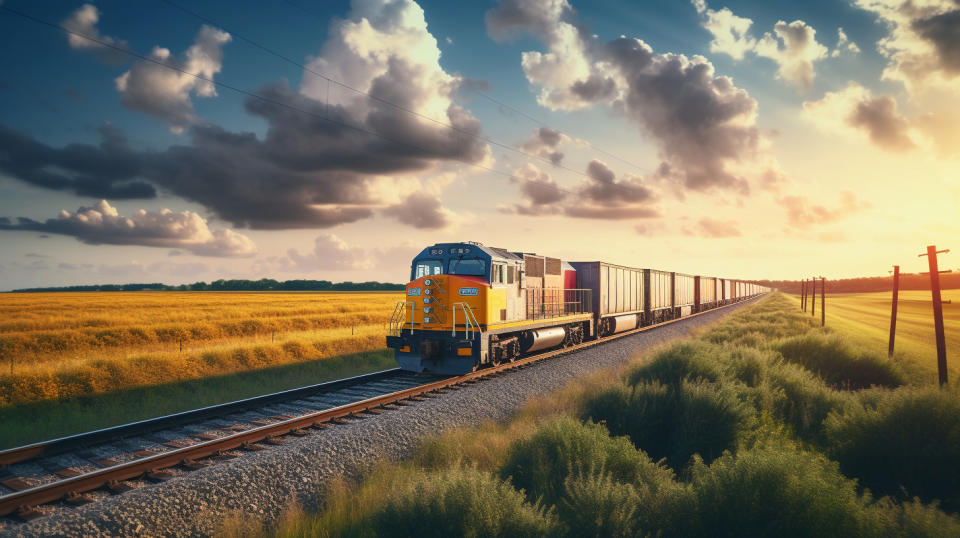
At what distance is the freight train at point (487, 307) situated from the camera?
555 inches

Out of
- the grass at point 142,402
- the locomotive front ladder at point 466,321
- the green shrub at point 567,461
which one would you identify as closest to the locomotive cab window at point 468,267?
the locomotive front ladder at point 466,321

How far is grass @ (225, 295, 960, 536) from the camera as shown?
13.8 feet

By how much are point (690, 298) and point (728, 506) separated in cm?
4416

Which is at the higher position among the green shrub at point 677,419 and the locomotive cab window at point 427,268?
the locomotive cab window at point 427,268

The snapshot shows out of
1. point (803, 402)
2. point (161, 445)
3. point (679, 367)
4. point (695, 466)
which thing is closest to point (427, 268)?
point (679, 367)

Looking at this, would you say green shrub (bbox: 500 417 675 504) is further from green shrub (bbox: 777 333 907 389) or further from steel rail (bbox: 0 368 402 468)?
green shrub (bbox: 777 333 907 389)

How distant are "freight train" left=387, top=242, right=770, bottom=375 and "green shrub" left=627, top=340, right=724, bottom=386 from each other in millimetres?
4650

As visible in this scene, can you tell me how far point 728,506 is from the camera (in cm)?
428

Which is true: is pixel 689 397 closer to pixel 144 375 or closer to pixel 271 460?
pixel 271 460

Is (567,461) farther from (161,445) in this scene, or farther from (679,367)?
(161,445)

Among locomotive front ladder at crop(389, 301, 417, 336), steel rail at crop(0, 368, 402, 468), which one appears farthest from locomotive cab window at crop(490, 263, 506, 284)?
steel rail at crop(0, 368, 402, 468)

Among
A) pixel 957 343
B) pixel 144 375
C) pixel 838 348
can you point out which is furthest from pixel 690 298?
pixel 144 375

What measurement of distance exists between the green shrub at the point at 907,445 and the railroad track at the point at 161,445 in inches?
→ 326

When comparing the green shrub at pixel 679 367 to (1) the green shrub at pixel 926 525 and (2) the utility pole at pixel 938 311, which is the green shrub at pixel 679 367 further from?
(1) the green shrub at pixel 926 525
